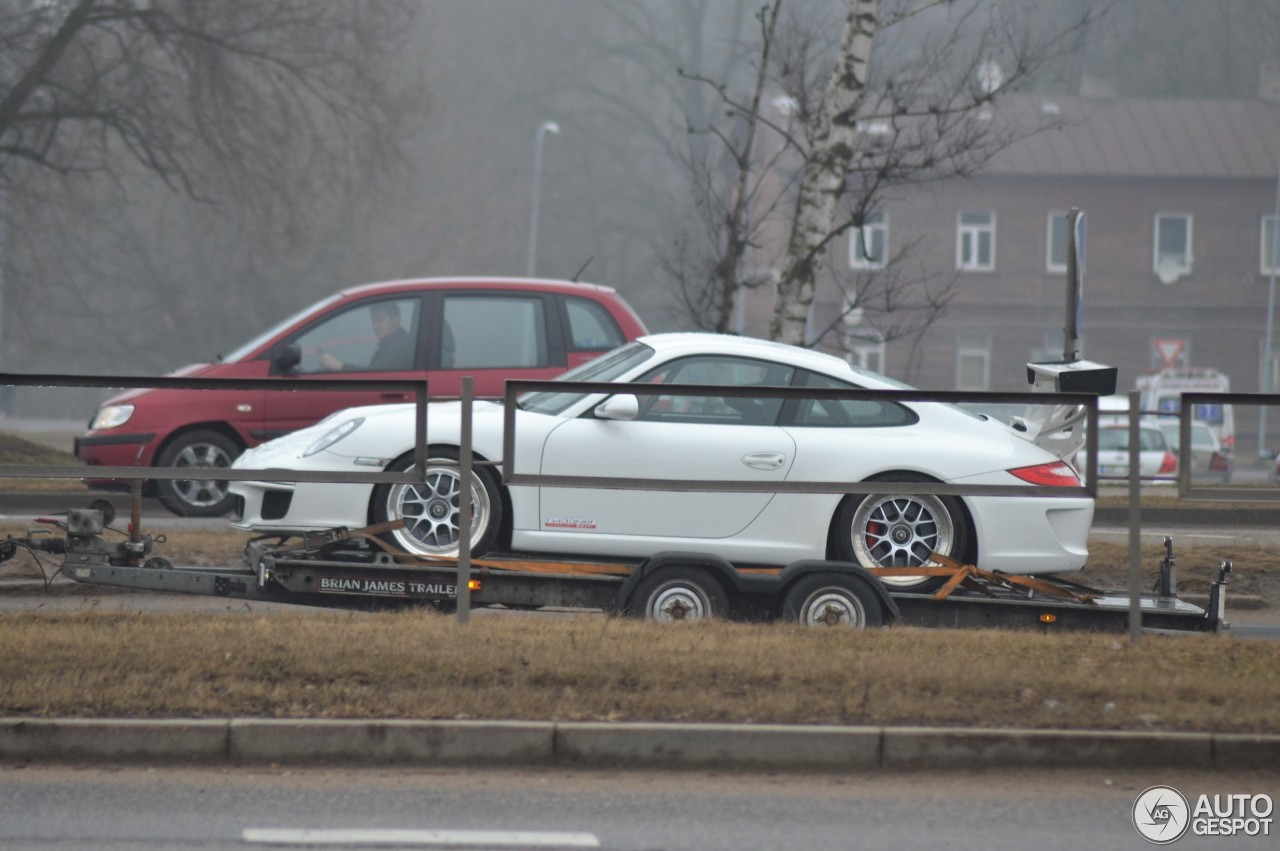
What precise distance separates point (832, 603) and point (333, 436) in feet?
9.43

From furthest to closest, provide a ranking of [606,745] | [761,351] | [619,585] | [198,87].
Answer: [198,87]
[761,351]
[619,585]
[606,745]

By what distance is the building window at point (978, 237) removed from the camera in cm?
4997

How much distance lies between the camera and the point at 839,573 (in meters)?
7.76

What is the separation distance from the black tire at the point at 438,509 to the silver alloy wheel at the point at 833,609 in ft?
5.63

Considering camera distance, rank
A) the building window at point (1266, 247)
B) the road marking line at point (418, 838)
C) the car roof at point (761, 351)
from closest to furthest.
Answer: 1. the road marking line at point (418, 838)
2. the car roof at point (761, 351)
3. the building window at point (1266, 247)

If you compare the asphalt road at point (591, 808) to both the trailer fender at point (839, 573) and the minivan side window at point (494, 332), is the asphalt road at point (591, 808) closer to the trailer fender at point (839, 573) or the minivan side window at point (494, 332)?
the trailer fender at point (839, 573)

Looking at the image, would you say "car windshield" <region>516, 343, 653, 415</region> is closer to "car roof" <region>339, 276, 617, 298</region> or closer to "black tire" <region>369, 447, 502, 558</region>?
"black tire" <region>369, 447, 502, 558</region>

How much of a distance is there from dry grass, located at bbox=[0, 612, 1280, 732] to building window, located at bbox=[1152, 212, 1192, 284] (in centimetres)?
4484

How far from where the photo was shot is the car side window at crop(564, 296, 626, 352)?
12516 millimetres

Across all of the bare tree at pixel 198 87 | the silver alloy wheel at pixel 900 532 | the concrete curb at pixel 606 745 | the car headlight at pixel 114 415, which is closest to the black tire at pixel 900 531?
the silver alloy wheel at pixel 900 532

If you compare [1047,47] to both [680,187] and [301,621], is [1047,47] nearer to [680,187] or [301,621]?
[301,621]

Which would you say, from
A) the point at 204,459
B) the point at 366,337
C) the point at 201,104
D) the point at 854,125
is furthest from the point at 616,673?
the point at 201,104

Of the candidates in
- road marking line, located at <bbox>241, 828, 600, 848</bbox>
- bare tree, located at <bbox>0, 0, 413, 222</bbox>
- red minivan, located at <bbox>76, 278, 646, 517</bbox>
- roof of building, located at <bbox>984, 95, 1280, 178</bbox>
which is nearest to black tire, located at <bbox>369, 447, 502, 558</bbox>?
road marking line, located at <bbox>241, 828, 600, 848</bbox>

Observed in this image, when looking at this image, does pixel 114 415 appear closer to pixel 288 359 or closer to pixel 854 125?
pixel 288 359
